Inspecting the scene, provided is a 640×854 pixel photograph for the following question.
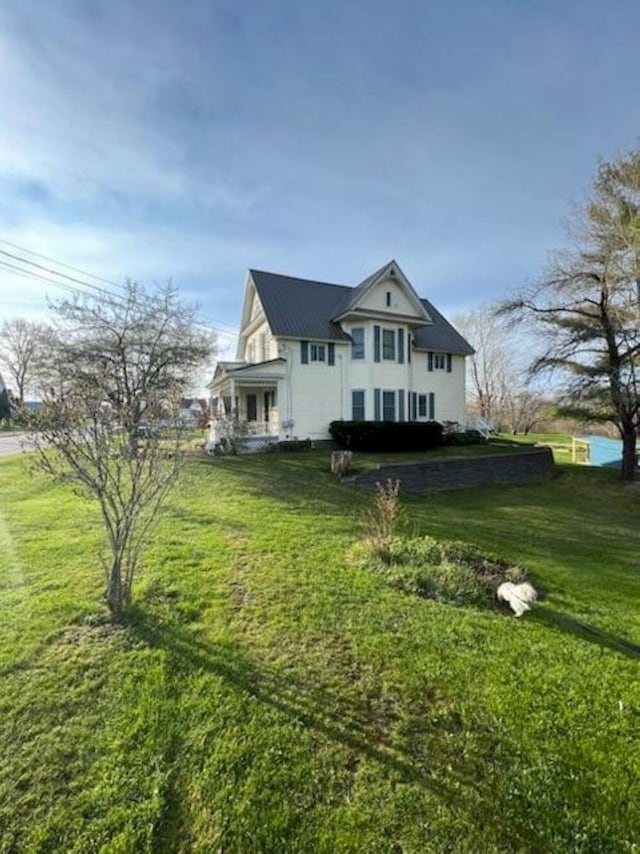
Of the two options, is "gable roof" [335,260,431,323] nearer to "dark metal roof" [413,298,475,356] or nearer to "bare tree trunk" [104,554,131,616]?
"dark metal roof" [413,298,475,356]

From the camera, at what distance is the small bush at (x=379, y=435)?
1697 centimetres

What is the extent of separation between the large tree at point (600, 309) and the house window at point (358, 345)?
639 centimetres

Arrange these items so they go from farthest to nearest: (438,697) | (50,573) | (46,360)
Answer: (46,360) < (50,573) < (438,697)

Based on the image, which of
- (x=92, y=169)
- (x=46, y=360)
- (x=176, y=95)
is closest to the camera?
(x=176, y=95)

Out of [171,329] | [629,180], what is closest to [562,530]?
[629,180]

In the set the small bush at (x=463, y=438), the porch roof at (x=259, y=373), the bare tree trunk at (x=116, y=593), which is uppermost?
the porch roof at (x=259, y=373)

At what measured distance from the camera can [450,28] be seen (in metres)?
7.73

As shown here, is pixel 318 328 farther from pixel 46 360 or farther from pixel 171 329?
pixel 46 360

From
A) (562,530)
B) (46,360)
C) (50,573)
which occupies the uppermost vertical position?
(46,360)

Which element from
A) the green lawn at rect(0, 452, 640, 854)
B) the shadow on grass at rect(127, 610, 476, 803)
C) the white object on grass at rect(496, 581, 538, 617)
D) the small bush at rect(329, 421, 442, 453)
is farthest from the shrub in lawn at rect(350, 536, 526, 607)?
the small bush at rect(329, 421, 442, 453)

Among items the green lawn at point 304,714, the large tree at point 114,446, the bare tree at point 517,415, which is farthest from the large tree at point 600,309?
the bare tree at point 517,415

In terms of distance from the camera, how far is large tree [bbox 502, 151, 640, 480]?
41.9 feet

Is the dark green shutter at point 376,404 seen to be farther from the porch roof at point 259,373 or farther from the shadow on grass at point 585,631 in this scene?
the shadow on grass at point 585,631

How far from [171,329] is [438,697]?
2064 centimetres
